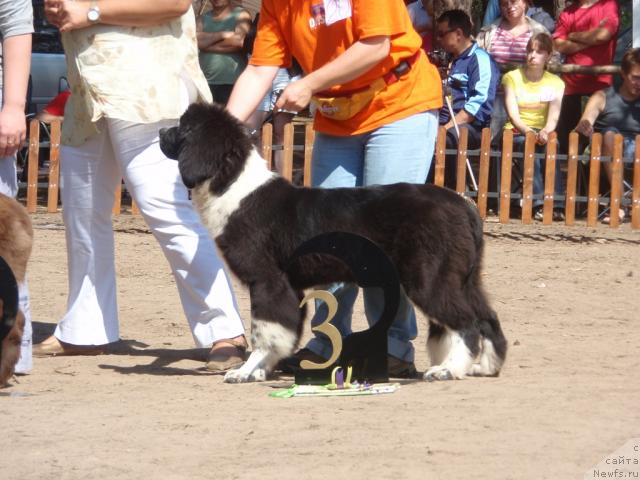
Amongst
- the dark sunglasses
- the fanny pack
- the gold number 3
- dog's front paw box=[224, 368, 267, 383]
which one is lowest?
dog's front paw box=[224, 368, 267, 383]

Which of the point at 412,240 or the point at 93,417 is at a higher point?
the point at 412,240

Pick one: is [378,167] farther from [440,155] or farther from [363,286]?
[440,155]

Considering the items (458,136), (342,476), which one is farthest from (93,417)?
(458,136)

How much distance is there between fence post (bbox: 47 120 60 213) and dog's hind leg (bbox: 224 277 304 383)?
277 inches

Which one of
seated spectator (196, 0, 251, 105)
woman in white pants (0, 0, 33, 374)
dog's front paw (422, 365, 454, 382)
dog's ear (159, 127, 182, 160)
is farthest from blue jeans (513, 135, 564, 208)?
woman in white pants (0, 0, 33, 374)

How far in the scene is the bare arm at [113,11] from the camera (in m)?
5.78

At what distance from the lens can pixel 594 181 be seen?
40.1 feet

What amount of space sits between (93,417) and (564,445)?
1783 millimetres

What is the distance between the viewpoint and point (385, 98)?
573cm

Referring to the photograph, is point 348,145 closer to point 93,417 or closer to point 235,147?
point 235,147

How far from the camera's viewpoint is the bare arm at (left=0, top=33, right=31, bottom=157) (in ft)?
17.8

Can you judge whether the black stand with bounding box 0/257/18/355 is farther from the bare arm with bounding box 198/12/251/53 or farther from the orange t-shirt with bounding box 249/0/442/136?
the bare arm with bounding box 198/12/251/53

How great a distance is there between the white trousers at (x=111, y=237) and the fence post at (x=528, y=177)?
21.3 feet

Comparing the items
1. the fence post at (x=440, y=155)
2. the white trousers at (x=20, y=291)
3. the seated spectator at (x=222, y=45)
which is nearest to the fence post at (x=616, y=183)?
the fence post at (x=440, y=155)
